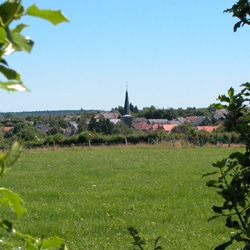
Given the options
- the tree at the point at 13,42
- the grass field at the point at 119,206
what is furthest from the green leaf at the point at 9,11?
the grass field at the point at 119,206

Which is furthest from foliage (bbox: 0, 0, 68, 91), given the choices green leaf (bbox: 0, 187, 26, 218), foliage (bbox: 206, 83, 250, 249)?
foliage (bbox: 206, 83, 250, 249)

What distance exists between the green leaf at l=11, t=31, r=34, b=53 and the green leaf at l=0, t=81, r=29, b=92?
4 cm

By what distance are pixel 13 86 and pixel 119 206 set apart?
9879 millimetres

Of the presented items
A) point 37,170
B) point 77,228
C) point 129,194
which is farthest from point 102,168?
point 77,228

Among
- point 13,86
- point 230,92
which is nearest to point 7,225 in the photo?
point 13,86

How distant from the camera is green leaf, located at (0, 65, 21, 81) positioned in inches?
19.9

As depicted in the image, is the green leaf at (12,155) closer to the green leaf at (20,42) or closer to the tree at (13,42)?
the tree at (13,42)

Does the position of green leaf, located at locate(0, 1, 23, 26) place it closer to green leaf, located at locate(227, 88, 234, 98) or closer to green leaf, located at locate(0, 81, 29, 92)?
green leaf, located at locate(0, 81, 29, 92)

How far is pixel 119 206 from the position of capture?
10234mm

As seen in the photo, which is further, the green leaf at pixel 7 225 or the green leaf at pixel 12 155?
the green leaf at pixel 7 225

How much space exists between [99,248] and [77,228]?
1.26 m

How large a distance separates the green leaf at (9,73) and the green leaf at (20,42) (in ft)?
0.11

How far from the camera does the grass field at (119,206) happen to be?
768cm

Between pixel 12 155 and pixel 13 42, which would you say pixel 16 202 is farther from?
pixel 13 42
